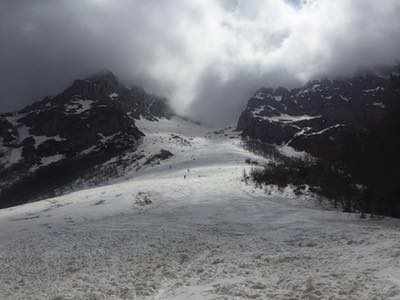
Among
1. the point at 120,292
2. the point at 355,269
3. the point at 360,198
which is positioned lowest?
the point at 120,292

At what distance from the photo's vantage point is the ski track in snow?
21.7 m

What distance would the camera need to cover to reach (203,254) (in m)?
27.7

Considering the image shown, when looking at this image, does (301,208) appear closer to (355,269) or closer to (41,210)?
(355,269)

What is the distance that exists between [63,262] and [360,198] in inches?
952

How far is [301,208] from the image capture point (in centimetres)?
4022

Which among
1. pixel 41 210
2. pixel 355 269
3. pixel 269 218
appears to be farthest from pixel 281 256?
pixel 41 210

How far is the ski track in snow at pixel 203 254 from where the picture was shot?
21.7 meters

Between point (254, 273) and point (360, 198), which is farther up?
point (360, 198)

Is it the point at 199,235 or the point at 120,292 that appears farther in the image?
the point at 199,235

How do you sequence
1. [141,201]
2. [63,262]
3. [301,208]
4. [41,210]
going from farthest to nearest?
[41,210]
[141,201]
[301,208]
[63,262]

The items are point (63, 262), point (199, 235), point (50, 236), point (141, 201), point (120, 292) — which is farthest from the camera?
point (141, 201)

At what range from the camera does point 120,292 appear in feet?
77.2

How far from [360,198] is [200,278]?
21.3 metres

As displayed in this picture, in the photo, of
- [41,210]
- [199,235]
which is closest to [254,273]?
[199,235]
